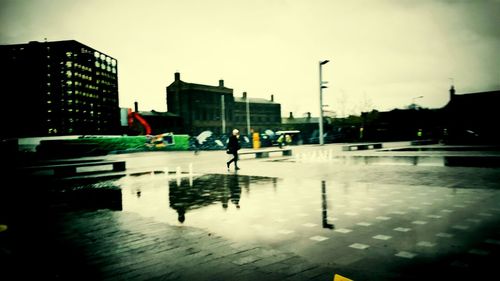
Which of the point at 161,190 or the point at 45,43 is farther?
the point at 45,43

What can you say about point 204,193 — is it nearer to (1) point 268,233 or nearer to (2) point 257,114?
(1) point 268,233

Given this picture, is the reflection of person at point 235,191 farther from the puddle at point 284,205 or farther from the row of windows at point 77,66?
the row of windows at point 77,66

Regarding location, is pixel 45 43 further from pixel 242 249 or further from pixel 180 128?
pixel 242 249

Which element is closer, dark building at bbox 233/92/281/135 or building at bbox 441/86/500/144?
building at bbox 441/86/500/144

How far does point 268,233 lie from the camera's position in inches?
195

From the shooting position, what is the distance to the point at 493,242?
4191 millimetres

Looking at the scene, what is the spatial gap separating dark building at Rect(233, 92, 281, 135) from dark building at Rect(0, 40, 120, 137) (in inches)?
1083

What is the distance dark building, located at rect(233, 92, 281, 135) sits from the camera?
72.1 m

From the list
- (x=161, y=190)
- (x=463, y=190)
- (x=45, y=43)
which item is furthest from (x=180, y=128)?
(x=463, y=190)

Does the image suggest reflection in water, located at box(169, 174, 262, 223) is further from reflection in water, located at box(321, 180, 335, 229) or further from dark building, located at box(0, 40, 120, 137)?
dark building, located at box(0, 40, 120, 137)

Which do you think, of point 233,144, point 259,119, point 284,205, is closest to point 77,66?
point 259,119

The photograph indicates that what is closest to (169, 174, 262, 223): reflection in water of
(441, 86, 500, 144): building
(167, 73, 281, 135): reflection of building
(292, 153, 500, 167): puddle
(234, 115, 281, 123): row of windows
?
(292, 153, 500, 167): puddle

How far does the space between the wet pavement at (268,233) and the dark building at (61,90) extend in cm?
2299

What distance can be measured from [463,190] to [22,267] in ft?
→ 28.8
